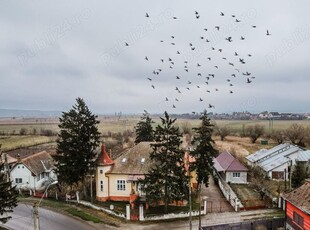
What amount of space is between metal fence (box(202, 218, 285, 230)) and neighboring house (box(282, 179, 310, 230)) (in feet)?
4.34

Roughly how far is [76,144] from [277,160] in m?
33.8

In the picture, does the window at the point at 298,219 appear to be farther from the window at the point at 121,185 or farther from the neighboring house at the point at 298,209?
the window at the point at 121,185

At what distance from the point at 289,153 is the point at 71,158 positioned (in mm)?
36695

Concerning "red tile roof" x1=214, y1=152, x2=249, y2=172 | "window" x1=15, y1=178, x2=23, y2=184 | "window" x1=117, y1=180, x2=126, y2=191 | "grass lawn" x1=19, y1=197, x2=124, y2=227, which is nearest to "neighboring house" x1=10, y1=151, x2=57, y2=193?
"window" x1=15, y1=178, x2=23, y2=184

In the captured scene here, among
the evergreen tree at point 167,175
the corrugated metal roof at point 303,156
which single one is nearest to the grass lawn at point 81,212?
the evergreen tree at point 167,175

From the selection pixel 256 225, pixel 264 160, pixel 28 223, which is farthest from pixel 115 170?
pixel 264 160

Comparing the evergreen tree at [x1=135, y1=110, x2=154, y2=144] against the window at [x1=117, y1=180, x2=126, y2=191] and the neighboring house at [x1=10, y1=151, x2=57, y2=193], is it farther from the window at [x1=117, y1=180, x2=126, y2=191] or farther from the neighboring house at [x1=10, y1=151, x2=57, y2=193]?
the window at [x1=117, y1=180, x2=126, y2=191]

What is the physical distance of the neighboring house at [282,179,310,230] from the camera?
2622 centimetres

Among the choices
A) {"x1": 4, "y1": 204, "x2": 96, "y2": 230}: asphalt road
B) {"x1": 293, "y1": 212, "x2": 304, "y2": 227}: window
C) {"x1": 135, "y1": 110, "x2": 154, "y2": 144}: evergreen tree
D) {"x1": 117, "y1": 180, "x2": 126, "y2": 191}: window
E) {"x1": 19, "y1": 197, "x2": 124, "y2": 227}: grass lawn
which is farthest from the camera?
{"x1": 135, "y1": 110, "x2": 154, "y2": 144}: evergreen tree

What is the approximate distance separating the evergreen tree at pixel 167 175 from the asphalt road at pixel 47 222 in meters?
7.19

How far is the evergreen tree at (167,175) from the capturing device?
3450cm

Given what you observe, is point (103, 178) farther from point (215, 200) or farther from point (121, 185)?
point (215, 200)

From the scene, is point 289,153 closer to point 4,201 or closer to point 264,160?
point 264,160

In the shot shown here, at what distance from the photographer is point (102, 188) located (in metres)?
41.0
